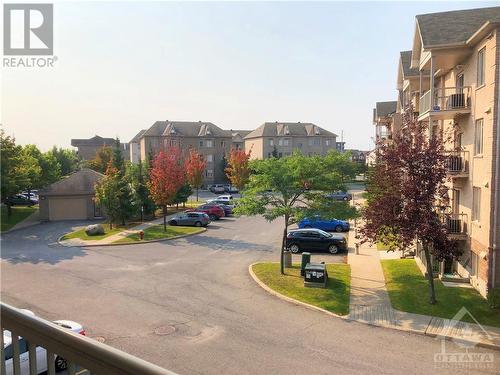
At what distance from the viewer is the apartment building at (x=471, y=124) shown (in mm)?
16172

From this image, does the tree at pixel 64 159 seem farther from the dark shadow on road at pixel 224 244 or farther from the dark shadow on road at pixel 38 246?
the dark shadow on road at pixel 224 244

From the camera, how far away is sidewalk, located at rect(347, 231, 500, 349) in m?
13.5

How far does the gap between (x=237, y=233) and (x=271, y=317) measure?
1756cm

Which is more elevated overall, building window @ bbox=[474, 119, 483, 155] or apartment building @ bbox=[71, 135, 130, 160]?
apartment building @ bbox=[71, 135, 130, 160]

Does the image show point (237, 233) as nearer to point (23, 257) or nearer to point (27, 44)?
point (23, 257)

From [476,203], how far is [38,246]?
2654cm

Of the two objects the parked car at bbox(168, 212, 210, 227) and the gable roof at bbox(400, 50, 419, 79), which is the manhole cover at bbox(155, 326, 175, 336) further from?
the gable roof at bbox(400, 50, 419, 79)

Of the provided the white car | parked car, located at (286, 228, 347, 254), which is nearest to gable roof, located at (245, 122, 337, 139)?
parked car, located at (286, 228, 347, 254)

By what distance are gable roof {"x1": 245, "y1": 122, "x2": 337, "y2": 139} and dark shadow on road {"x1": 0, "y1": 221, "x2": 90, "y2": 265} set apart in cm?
4822

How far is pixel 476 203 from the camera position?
18000 mm

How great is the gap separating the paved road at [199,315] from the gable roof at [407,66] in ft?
49.3

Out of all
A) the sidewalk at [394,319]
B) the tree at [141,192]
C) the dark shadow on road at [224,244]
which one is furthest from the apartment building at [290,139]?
the sidewalk at [394,319]

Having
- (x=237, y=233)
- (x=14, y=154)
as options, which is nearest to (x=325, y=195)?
(x=237, y=233)

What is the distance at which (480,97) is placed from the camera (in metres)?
17.5
